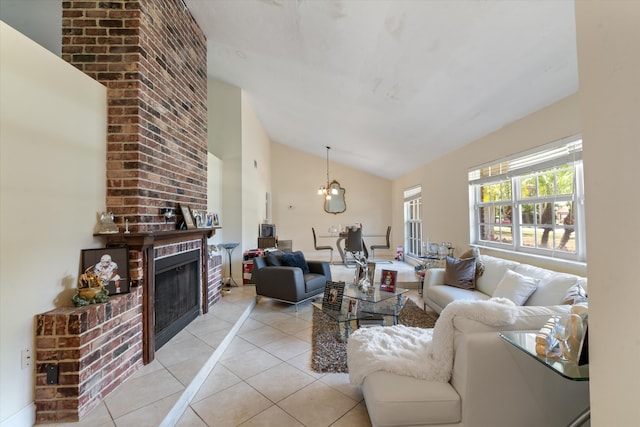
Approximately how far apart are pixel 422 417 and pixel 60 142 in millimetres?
2567

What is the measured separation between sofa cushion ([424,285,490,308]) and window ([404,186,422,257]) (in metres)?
3.26

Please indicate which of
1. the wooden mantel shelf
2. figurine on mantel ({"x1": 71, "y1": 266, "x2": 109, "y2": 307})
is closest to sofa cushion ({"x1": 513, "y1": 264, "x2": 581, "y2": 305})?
the wooden mantel shelf

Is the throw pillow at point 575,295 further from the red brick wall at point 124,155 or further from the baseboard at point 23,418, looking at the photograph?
the baseboard at point 23,418

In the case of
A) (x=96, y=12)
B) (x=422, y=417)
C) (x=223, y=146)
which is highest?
(x=96, y=12)

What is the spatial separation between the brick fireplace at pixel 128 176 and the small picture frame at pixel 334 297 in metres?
1.56

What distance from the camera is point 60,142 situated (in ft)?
5.47

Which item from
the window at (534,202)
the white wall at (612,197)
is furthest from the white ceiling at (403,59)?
the white wall at (612,197)

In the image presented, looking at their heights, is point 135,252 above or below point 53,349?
above

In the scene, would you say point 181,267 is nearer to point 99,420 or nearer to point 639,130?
point 99,420

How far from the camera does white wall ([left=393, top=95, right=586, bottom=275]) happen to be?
2.59 meters

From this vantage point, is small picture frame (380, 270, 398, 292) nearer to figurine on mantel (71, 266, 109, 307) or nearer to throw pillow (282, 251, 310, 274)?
throw pillow (282, 251, 310, 274)

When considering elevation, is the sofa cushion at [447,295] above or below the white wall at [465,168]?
below

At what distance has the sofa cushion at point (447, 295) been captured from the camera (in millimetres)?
2928

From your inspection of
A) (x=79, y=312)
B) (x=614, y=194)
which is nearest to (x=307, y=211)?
(x=79, y=312)
